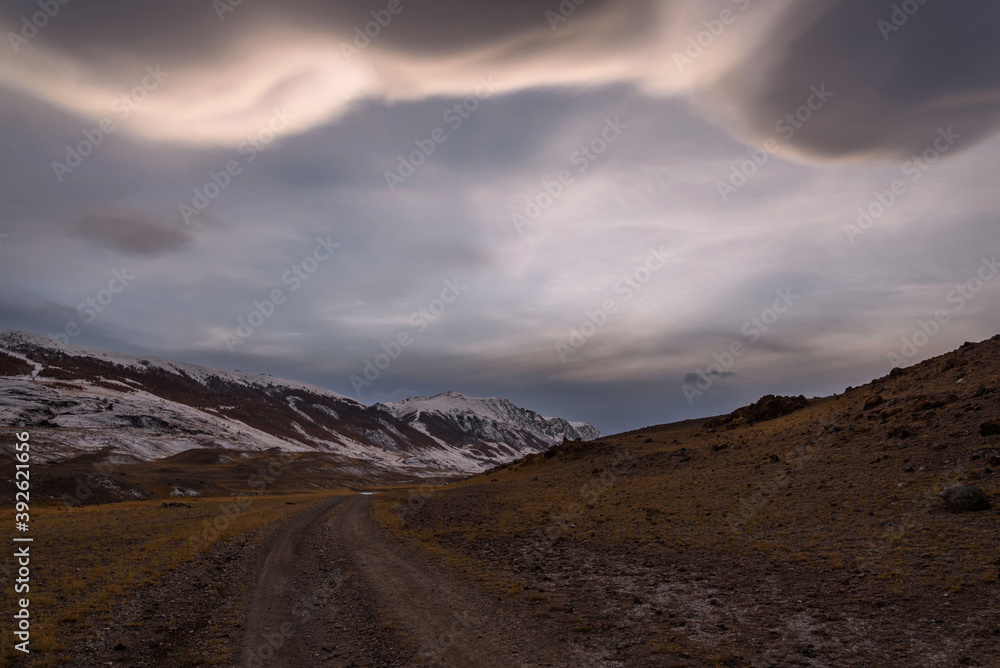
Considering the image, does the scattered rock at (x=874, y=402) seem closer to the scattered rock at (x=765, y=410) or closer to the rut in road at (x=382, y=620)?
the scattered rock at (x=765, y=410)

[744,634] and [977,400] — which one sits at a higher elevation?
[977,400]

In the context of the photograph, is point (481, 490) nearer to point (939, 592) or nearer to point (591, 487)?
point (591, 487)

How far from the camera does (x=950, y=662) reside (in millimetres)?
9750

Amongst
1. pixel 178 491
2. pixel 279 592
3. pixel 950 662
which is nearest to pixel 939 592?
pixel 950 662

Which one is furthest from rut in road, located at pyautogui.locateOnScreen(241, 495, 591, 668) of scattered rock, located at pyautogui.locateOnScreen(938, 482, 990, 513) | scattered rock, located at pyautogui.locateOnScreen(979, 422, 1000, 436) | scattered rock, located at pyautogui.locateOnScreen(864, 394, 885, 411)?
scattered rock, located at pyautogui.locateOnScreen(864, 394, 885, 411)

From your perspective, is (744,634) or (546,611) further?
(546,611)

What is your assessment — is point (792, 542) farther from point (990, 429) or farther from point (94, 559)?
point (94, 559)

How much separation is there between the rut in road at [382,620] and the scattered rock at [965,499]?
16.8 metres

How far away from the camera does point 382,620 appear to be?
1424cm

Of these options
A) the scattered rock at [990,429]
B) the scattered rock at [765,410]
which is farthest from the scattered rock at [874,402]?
the scattered rock at [765,410]

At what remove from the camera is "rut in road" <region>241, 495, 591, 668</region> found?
38.2 feet

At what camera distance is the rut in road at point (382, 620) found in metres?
11.6

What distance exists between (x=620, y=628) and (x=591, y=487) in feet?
107

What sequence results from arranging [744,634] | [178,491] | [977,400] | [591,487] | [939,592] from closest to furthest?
[744,634] → [939,592] → [977,400] → [591,487] → [178,491]
